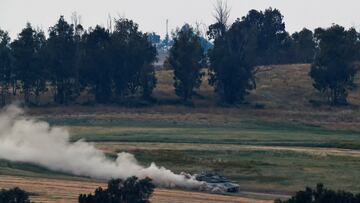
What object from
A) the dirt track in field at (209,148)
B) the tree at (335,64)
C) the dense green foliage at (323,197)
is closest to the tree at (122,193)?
the dense green foliage at (323,197)

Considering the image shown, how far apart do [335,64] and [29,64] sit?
168ft

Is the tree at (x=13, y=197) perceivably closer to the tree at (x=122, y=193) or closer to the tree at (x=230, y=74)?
the tree at (x=122, y=193)

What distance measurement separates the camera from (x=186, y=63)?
579 feet

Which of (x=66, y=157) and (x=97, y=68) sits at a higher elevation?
(x=97, y=68)

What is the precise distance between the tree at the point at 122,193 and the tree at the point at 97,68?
10434 cm

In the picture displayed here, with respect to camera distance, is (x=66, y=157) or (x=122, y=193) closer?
(x=122, y=193)

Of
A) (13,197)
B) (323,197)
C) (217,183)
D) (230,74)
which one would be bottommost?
(217,183)

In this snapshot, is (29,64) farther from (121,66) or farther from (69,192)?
(69,192)

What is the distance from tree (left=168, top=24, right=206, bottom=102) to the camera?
17300cm

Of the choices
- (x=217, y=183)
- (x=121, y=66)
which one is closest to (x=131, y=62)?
(x=121, y=66)

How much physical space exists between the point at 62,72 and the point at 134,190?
11064 cm

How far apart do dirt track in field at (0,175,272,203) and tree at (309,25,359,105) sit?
3550 inches

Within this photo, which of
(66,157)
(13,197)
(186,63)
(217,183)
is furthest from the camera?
(186,63)

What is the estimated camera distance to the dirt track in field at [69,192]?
7594cm
